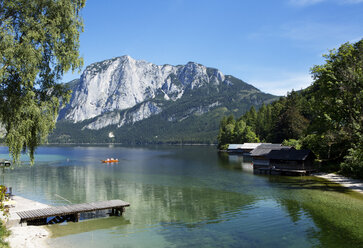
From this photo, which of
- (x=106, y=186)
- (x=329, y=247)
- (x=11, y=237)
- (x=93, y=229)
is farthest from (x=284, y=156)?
(x=11, y=237)

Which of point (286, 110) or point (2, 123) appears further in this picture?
point (286, 110)

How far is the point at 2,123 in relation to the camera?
60.0 ft

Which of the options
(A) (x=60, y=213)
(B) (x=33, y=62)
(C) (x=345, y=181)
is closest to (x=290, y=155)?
(C) (x=345, y=181)

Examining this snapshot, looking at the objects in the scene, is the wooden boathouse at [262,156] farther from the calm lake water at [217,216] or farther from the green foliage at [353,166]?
the calm lake water at [217,216]

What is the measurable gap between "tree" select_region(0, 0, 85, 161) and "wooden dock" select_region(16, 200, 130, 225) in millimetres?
7862

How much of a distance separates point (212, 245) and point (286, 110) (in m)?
88.7

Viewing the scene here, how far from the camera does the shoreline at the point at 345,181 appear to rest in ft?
137

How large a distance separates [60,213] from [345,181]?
4398 centimetres

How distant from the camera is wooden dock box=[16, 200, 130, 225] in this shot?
2473 cm

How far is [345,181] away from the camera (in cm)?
4772

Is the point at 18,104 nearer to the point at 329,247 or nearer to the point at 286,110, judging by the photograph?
the point at 329,247

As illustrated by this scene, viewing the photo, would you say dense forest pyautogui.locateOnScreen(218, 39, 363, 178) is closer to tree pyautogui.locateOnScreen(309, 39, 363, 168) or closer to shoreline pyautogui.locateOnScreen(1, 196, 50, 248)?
tree pyautogui.locateOnScreen(309, 39, 363, 168)

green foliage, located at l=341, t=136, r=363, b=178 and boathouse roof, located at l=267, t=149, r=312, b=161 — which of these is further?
boathouse roof, located at l=267, t=149, r=312, b=161

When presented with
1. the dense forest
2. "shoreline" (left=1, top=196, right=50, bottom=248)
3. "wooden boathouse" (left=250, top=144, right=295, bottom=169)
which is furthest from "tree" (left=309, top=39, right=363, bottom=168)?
"shoreline" (left=1, top=196, right=50, bottom=248)
